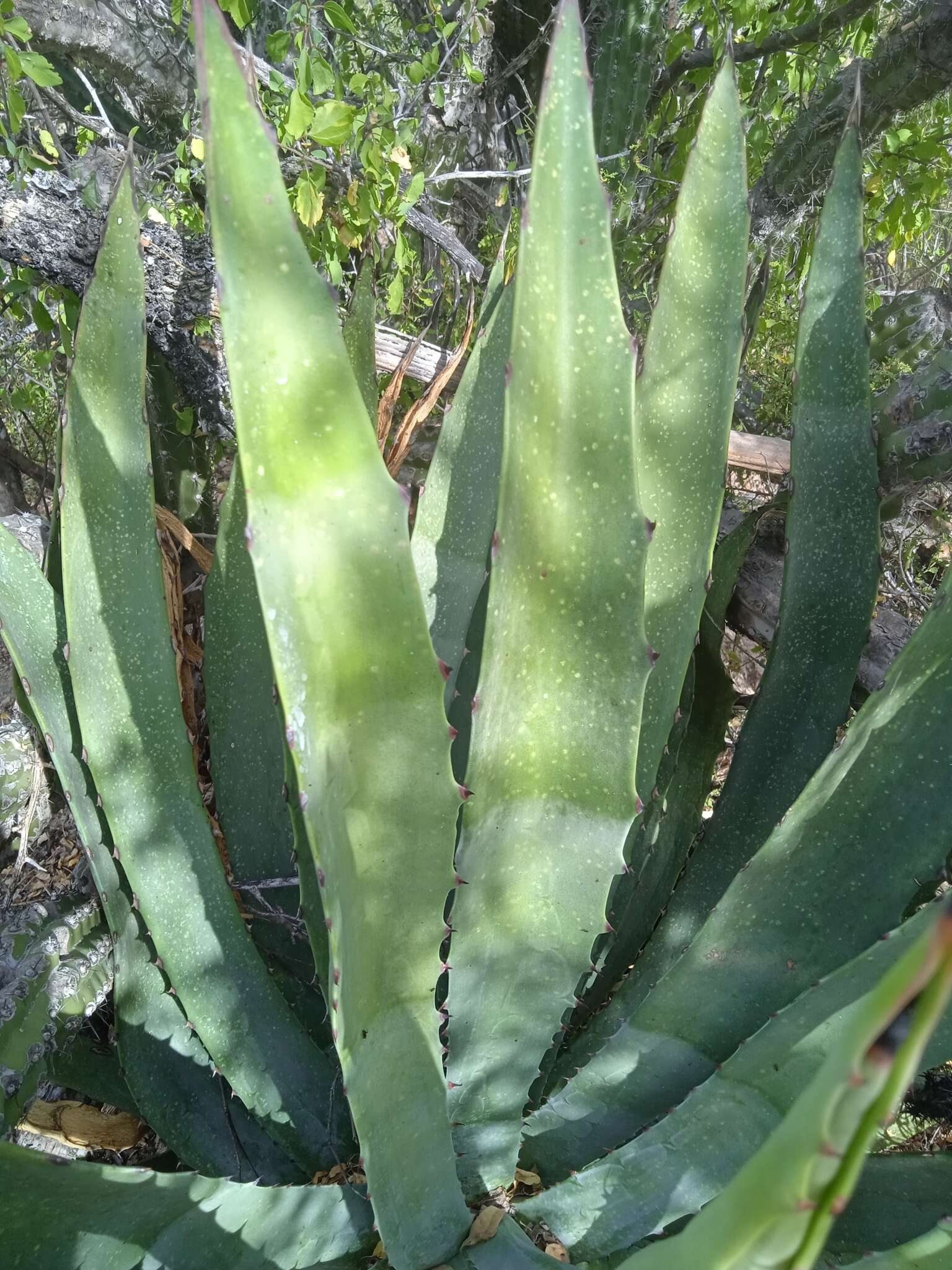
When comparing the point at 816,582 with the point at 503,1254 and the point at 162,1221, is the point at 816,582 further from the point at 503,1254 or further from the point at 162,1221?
the point at 162,1221

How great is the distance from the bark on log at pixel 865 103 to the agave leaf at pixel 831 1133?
83.2 inches

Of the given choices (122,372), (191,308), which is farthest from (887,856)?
(191,308)

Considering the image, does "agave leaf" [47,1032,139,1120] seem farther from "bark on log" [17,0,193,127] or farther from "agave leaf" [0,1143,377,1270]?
"bark on log" [17,0,193,127]

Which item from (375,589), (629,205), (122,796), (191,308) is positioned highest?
(629,205)

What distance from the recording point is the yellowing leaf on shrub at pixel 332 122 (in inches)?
49.1

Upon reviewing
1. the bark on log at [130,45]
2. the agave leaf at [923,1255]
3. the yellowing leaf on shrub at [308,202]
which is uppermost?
the bark on log at [130,45]

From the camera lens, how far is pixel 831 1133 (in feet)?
0.87

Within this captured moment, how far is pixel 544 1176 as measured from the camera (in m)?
0.84

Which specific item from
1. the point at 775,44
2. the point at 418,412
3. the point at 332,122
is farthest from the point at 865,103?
the point at 418,412

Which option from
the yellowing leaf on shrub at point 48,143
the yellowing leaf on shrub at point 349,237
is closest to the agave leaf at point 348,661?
the yellowing leaf on shrub at point 349,237

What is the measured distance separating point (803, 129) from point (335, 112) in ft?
4.42

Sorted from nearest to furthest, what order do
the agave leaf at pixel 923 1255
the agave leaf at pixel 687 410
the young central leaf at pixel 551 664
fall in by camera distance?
1. the agave leaf at pixel 923 1255
2. the young central leaf at pixel 551 664
3. the agave leaf at pixel 687 410

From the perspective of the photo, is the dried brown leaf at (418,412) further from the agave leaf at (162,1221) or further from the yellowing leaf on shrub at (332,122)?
the agave leaf at (162,1221)

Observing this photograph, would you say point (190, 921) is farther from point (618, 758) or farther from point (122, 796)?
point (618, 758)
